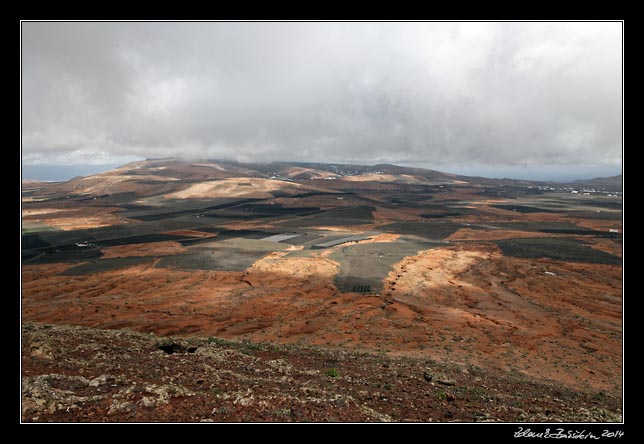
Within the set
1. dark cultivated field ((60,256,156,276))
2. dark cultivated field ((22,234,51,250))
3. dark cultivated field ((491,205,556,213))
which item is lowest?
dark cultivated field ((60,256,156,276))

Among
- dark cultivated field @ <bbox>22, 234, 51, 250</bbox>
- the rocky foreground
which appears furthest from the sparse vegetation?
dark cultivated field @ <bbox>22, 234, 51, 250</bbox>

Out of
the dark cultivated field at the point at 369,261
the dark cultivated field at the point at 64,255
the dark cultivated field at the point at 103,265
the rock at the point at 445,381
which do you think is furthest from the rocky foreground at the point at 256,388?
the dark cultivated field at the point at 64,255

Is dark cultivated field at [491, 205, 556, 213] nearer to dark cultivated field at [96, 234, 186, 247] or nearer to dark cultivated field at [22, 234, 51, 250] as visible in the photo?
dark cultivated field at [96, 234, 186, 247]

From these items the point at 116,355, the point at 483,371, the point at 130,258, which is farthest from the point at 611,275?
the point at 130,258

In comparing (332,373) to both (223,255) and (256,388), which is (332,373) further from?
(223,255)

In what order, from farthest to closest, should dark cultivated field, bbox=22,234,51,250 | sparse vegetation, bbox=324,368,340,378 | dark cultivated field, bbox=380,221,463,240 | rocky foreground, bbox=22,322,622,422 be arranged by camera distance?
dark cultivated field, bbox=380,221,463,240
dark cultivated field, bbox=22,234,51,250
sparse vegetation, bbox=324,368,340,378
rocky foreground, bbox=22,322,622,422

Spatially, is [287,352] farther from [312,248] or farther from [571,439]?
[312,248]

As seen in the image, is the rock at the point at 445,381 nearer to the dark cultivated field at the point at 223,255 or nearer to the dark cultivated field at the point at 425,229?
the dark cultivated field at the point at 223,255

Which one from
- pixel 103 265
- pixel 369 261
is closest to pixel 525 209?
pixel 369 261
